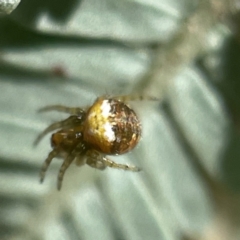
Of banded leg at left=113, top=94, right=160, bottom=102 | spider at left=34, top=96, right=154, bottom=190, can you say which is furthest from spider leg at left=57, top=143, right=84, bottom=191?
banded leg at left=113, top=94, right=160, bottom=102

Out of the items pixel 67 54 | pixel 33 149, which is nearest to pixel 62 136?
pixel 33 149

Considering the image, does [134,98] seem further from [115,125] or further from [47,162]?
[47,162]

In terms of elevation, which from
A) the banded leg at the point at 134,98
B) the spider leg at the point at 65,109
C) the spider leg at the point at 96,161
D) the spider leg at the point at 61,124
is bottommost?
the spider leg at the point at 96,161

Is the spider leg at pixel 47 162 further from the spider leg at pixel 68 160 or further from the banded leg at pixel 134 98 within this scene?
the banded leg at pixel 134 98

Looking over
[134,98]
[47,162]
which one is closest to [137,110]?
[134,98]

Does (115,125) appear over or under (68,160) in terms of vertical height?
over

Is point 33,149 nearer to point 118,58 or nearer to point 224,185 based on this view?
point 118,58

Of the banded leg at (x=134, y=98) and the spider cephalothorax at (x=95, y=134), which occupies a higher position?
the banded leg at (x=134, y=98)

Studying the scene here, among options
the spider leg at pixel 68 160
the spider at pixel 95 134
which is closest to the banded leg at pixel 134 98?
the spider at pixel 95 134

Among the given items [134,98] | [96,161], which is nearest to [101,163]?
[96,161]

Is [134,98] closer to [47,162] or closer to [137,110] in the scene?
[137,110]
